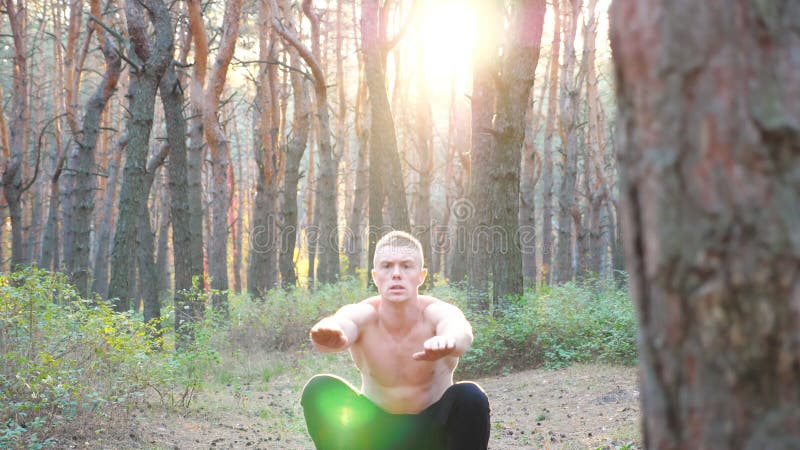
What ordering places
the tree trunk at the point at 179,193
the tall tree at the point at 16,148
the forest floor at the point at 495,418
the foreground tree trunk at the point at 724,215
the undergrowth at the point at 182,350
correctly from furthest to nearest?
1. the tall tree at the point at 16,148
2. the tree trunk at the point at 179,193
3. the forest floor at the point at 495,418
4. the undergrowth at the point at 182,350
5. the foreground tree trunk at the point at 724,215

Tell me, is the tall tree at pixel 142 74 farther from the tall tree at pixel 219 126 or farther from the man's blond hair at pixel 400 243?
the man's blond hair at pixel 400 243

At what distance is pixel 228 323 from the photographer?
13758 mm

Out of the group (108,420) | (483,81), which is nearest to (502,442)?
(108,420)

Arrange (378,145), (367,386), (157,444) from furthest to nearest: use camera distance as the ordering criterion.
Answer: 1. (378,145)
2. (157,444)
3. (367,386)

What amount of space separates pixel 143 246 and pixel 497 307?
5922mm

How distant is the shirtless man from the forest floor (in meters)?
2.06

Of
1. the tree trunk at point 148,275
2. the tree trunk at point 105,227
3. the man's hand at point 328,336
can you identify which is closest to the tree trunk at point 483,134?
the tree trunk at point 148,275

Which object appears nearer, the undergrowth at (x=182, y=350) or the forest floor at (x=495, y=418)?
the undergrowth at (x=182, y=350)

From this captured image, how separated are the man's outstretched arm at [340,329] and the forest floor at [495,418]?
8.11 feet

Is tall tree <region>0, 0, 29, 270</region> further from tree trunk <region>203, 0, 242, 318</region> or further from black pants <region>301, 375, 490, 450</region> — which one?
black pants <region>301, 375, 490, 450</region>

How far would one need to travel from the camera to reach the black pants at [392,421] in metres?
3.71

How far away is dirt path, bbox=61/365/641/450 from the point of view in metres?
6.19

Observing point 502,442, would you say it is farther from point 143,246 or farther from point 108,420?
point 143,246

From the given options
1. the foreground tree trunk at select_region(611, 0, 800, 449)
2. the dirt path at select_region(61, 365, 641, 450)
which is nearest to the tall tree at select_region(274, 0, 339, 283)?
the dirt path at select_region(61, 365, 641, 450)
